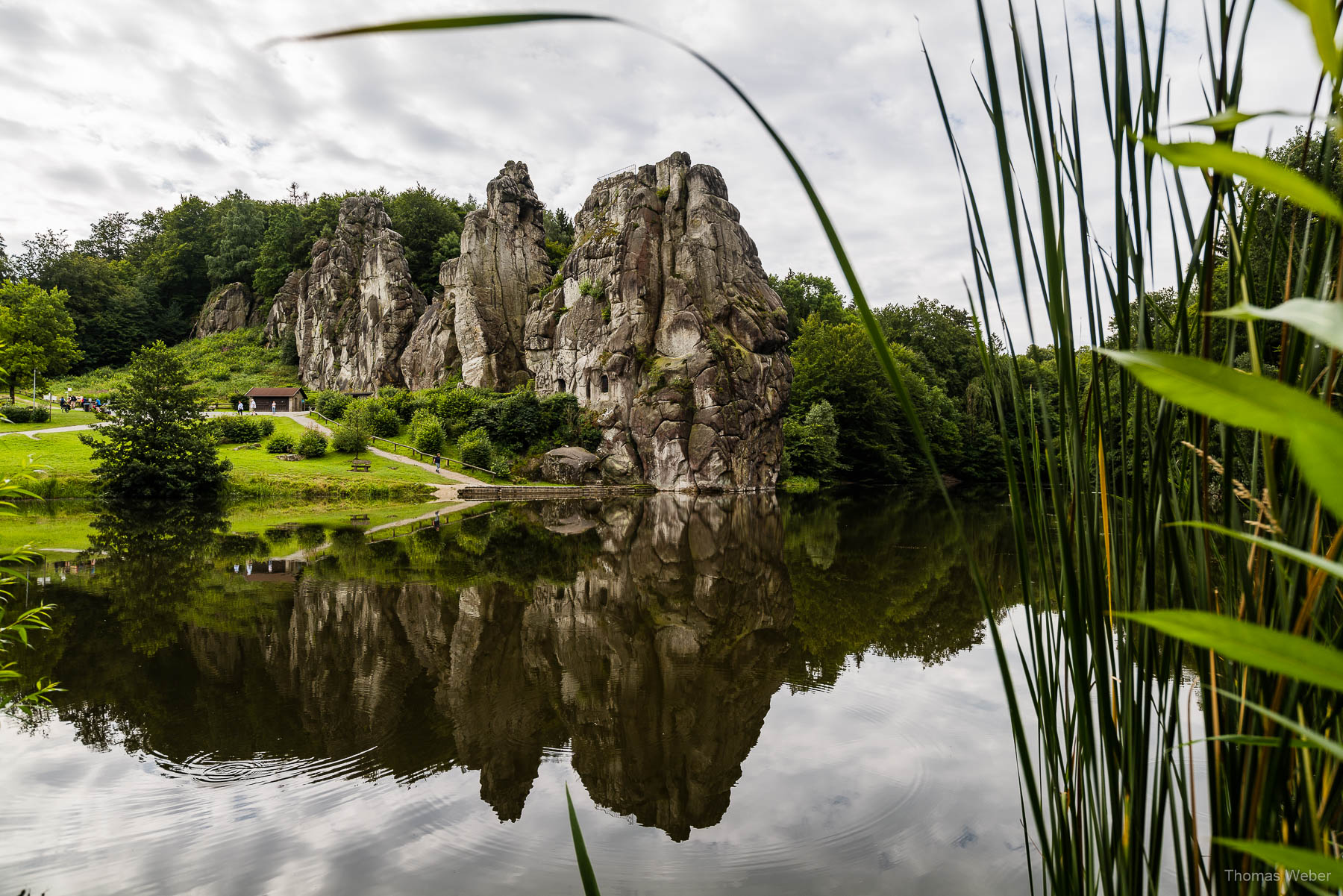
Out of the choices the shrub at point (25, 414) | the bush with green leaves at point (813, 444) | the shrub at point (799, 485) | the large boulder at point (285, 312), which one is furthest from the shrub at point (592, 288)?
the large boulder at point (285, 312)

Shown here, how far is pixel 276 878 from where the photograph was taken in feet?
10.6

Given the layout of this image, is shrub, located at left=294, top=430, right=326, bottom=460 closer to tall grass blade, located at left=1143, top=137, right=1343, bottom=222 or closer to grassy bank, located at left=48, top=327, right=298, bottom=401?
grassy bank, located at left=48, top=327, right=298, bottom=401

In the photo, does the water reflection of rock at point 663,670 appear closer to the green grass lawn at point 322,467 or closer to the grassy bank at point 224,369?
the green grass lawn at point 322,467

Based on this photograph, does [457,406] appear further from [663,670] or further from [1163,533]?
[1163,533]

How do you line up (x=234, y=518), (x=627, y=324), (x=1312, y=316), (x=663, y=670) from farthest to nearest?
(x=627, y=324), (x=234, y=518), (x=663, y=670), (x=1312, y=316)

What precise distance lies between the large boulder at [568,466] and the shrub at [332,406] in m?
12.1

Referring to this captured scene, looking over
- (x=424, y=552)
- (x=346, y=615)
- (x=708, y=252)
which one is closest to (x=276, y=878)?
(x=346, y=615)

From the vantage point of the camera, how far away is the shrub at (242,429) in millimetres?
29688

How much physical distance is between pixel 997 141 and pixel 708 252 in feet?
114

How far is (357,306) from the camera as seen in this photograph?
45812 mm

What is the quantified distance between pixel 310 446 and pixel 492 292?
14.6m

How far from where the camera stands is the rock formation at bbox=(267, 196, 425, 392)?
143ft

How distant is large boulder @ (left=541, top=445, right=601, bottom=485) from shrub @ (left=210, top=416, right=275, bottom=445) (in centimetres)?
1198

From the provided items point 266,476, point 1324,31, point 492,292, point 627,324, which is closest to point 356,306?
point 492,292
